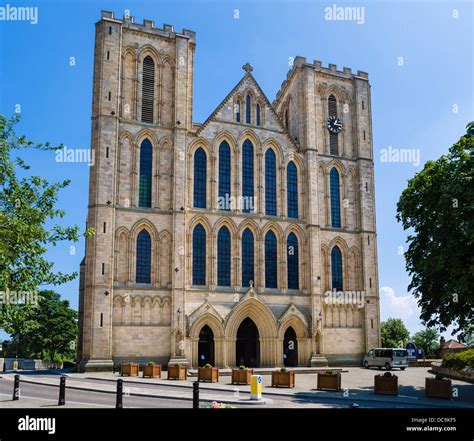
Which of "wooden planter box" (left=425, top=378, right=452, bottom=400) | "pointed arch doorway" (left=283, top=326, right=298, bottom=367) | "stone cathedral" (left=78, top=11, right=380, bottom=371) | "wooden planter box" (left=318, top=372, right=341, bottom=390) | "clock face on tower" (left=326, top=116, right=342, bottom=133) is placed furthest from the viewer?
"clock face on tower" (left=326, top=116, right=342, bottom=133)

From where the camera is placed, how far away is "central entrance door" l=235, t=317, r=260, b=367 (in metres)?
40.2

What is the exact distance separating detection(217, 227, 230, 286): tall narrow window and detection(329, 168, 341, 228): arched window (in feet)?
32.5

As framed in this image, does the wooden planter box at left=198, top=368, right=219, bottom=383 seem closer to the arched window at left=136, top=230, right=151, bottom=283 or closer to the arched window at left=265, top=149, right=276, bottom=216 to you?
the arched window at left=136, top=230, right=151, bottom=283

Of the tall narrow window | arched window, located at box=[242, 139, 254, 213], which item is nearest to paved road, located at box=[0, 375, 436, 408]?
the tall narrow window

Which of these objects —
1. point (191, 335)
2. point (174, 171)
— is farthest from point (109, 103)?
point (191, 335)

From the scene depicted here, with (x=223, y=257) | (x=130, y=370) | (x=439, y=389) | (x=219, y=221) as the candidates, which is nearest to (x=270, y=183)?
(x=219, y=221)

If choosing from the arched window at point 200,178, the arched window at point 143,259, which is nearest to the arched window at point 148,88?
the arched window at point 200,178

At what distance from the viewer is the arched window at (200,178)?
1593 inches

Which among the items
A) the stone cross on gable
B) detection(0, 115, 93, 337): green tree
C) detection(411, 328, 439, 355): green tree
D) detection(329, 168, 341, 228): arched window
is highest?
the stone cross on gable

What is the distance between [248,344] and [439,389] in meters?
19.8

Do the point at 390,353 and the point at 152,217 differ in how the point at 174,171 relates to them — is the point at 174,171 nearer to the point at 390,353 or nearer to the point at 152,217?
the point at 152,217

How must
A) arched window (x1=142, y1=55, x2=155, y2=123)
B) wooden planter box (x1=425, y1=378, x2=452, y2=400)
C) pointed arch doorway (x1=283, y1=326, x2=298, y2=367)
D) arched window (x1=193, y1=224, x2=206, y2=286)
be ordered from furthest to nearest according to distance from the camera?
1. pointed arch doorway (x1=283, y1=326, x2=298, y2=367)
2. arched window (x1=142, y1=55, x2=155, y2=123)
3. arched window (x1=193, y1=224, x2=206, y2=286)
4. wooden planter box (x1=425, y1=378, x2=452, y2=400)

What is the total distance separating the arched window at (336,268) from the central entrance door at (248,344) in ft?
25.9
